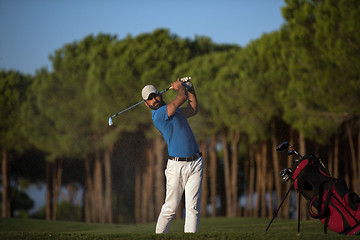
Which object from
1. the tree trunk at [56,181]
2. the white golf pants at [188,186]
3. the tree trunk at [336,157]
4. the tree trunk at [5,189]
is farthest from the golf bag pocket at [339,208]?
the tree trunk at [5,189]

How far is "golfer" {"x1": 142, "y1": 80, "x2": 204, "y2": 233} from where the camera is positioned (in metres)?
7.13

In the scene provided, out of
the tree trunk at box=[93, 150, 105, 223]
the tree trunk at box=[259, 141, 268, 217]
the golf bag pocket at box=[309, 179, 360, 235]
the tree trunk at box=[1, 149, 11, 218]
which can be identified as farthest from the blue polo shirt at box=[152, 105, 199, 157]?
the tree trunk at box=[1, 149, 11, 218]

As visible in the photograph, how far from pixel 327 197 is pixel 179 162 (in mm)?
2017

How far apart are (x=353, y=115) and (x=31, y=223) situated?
11.5 meters

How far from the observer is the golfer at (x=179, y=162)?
7.13 meters

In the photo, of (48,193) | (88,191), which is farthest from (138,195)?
(48,193)

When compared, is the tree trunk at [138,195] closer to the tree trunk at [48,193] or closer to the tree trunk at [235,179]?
the tree trunk at [48,193]

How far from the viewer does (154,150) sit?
30562 millimetres

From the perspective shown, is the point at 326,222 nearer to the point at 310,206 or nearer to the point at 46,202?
the point at 310,206

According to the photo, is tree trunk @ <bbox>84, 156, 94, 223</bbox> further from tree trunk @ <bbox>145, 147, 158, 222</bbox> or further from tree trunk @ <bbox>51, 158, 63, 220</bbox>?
tree trunk @ <bbox>145, 147, 158, 222</bbox>

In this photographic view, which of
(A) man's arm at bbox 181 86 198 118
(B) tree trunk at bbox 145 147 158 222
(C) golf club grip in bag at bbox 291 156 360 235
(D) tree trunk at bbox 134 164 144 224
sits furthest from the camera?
(D) tree trunk at bbox 134 164 144 224

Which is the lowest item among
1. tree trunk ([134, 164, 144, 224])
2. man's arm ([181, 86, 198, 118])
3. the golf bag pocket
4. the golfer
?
tree trunk ([134, 164, 144, 224])

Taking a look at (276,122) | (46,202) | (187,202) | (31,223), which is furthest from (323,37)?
(46,202)

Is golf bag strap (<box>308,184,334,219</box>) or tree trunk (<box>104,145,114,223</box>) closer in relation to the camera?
golf bag strap (<box>308,184,334,219</box>)
